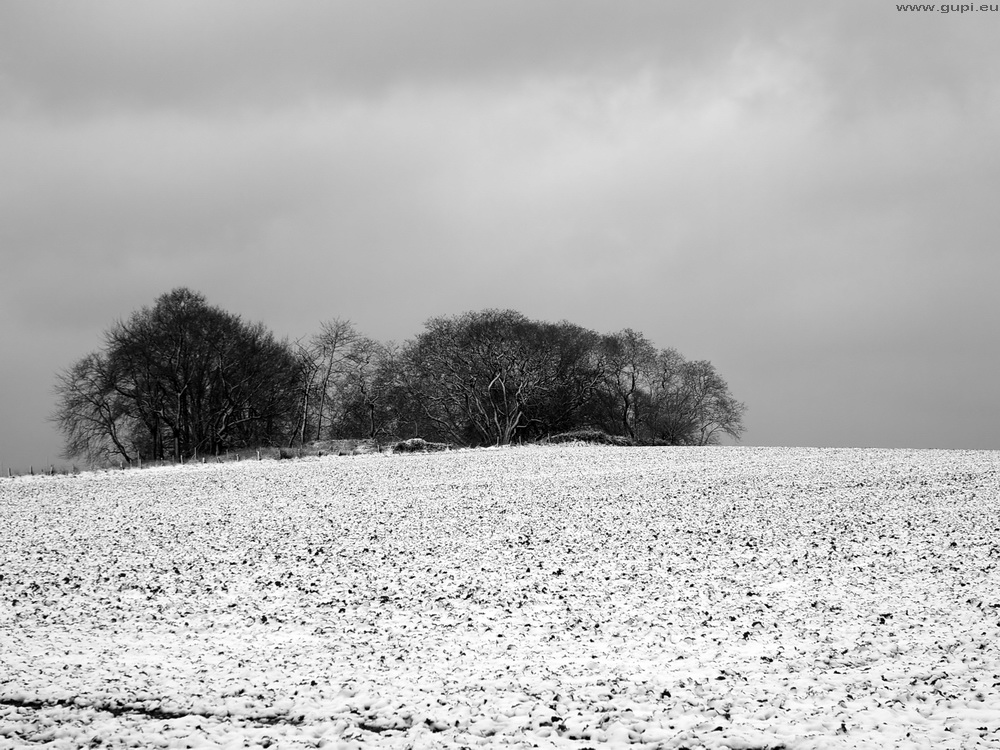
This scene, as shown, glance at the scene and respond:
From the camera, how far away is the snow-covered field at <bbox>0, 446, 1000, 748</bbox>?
20.8 feet

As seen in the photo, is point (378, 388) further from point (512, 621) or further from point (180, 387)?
point (512, 621)

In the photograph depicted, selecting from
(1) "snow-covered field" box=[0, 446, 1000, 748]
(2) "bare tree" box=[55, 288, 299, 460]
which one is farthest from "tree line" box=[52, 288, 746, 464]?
(1) "snow-covered field" box=[0, 446, 1000, 748]

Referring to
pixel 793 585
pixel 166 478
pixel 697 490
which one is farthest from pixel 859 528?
pixel 166 478

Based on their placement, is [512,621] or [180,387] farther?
[180,387]

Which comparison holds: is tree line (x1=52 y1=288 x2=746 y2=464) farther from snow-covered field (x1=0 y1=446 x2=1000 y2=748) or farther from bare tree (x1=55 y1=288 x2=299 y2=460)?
snow-covered field (x1=0 y1=446 x2=1000 y2=748)

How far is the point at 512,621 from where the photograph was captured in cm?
930

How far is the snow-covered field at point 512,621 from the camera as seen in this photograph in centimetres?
634

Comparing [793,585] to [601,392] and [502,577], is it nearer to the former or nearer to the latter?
[502,577]

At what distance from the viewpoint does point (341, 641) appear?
8781 mm

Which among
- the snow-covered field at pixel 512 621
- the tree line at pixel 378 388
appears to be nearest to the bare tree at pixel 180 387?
the tree line at pixel 378 388

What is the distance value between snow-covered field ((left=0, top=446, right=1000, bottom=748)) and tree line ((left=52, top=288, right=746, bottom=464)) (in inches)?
901

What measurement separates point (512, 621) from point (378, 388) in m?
38.7

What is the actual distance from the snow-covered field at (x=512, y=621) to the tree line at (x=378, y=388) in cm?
2289

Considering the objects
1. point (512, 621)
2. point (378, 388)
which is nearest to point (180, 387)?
point (378, 388)
